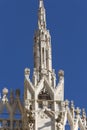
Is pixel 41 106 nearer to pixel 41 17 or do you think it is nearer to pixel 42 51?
pixel 42 51

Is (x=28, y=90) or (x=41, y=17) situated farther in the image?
(x=41, y=17)

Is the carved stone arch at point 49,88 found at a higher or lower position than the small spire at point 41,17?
lower

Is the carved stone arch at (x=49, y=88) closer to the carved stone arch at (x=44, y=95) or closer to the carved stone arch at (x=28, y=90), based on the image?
the carved stone arch at (x=44, y=95)

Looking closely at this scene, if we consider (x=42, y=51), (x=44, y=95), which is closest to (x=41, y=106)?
(x=44, y=95)

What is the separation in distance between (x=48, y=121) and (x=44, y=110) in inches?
20.5

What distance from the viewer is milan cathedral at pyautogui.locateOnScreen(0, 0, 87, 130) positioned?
27.2 m

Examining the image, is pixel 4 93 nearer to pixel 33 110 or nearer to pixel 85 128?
pixel 33 110

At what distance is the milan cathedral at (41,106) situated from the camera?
27234 mm

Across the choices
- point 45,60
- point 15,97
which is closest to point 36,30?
point 45,60

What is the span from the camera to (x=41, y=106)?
27.7m

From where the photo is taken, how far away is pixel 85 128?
28.6 metres

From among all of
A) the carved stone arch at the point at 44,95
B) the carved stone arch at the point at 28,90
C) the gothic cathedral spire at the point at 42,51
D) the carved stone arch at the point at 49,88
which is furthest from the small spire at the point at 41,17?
the carved stone arch at the point at 44,95

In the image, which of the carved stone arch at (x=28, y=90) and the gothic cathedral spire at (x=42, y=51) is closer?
the carved stone arch at (x=28, y=90)

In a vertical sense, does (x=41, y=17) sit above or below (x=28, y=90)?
above
